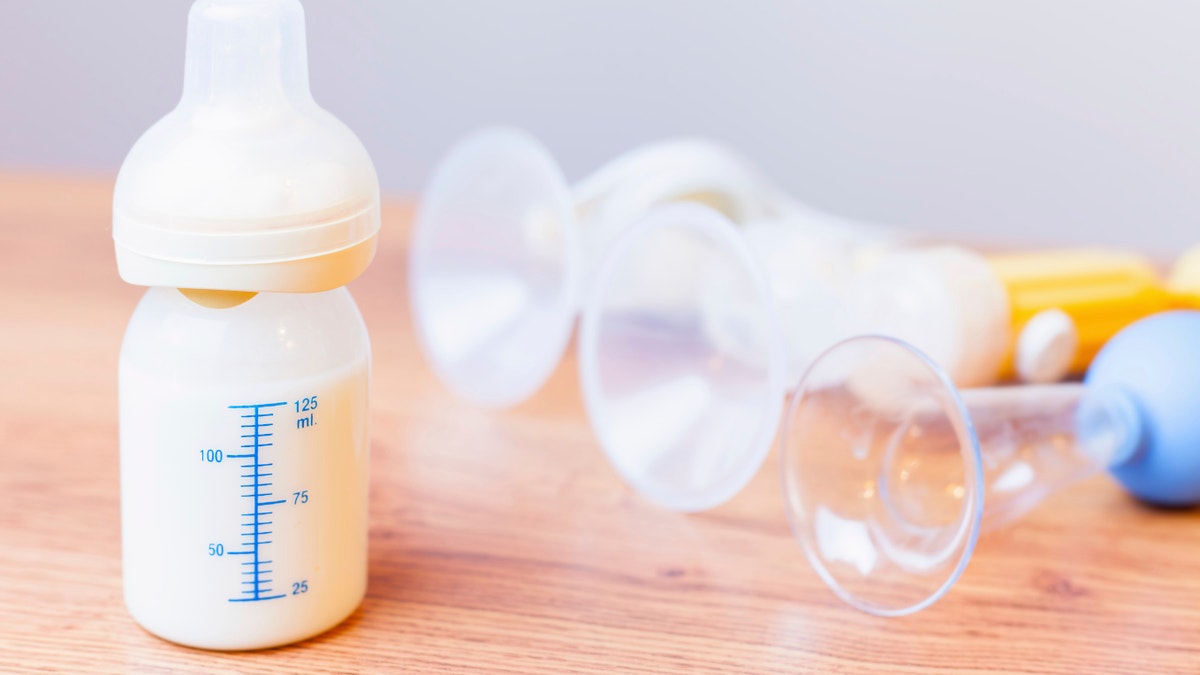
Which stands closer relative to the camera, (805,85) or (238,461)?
(238,461)

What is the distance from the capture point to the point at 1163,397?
2.74ft

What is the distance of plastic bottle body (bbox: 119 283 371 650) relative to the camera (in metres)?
0.61

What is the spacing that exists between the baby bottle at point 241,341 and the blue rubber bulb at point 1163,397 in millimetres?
527

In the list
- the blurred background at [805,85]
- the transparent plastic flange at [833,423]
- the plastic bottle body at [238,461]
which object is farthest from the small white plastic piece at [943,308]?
the blurred background at [805,85]

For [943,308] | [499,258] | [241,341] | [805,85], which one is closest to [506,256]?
[499,258]

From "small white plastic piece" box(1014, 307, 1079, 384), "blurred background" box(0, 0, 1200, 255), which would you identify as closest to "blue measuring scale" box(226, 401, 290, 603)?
"small white plastic piece" box(1014, 307, 1079, 384)

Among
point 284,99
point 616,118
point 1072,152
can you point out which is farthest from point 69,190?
point 1072,152

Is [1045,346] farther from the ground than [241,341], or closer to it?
closer to it

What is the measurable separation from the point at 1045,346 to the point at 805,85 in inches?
35.0

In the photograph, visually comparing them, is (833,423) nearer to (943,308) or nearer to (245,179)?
(943,308)


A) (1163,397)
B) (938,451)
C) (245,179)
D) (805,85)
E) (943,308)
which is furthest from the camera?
(805,85)

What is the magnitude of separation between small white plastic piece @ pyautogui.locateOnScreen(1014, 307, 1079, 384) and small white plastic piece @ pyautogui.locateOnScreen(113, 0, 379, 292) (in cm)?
58

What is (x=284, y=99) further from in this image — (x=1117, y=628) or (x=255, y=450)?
(x=1117, y=628)

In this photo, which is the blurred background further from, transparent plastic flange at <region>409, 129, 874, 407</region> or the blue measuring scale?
the blue measuring scale
